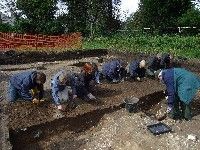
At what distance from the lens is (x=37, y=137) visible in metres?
7.54

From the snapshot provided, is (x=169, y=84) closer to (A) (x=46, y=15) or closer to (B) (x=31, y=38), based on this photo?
(B) (x=31, y=38)

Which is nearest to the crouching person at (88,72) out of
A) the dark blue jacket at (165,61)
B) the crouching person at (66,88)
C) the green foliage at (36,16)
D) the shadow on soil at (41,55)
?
the crouching person at (66,88)

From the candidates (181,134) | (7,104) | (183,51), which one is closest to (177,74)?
(181,134)

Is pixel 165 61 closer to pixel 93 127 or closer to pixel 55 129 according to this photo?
pixel 93 127

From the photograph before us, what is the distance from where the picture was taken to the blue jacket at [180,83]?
775 cm

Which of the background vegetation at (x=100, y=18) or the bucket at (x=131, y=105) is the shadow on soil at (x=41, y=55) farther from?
the bucket at (x=131, y=105)

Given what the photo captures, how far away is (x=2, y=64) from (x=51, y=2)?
14.6 metres

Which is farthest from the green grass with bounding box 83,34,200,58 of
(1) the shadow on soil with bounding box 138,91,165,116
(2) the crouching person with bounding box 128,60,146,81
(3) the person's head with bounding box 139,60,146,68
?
(1) the shadow on soil with bounding box 138,91,165,116

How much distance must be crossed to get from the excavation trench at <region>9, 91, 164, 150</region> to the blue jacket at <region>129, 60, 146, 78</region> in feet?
6.78

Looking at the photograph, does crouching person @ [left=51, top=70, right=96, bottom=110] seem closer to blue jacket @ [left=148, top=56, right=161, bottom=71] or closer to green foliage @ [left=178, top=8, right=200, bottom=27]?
blue jacket @ [left=148, top=56, right=161, bottom=71]

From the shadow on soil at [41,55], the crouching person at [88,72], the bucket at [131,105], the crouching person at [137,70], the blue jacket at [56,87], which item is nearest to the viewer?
the blue jacket at [56,87]

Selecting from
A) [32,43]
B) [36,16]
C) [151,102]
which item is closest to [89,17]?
[36,16]

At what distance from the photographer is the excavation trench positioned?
24.0ft

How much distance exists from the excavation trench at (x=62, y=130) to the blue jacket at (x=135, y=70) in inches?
81.4
